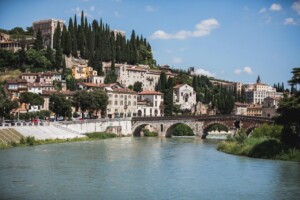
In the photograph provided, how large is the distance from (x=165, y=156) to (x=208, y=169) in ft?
23.5

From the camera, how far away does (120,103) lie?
72.0 m

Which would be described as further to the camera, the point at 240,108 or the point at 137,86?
the point at 240,108

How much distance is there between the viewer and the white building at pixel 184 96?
88250 millimetres

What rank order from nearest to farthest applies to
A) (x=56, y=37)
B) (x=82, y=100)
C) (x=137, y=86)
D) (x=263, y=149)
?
(x=263, y=149)
(x=82, y=100)
(x=56, y=37)
(x=137, y=86)

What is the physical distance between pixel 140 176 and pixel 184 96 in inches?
2470

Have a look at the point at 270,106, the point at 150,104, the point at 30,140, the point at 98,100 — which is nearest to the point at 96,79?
the point at 150,104

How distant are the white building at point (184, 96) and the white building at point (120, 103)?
14796 mm

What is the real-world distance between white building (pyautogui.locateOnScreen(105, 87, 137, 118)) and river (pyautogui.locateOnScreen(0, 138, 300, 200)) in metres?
32.3

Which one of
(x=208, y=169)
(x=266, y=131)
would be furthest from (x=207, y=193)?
(x=266, y=131)

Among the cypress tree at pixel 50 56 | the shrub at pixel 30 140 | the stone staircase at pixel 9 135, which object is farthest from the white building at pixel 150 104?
the stone staircase at pixel 9 135

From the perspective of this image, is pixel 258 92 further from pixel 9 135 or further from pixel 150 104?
pixel 9 135

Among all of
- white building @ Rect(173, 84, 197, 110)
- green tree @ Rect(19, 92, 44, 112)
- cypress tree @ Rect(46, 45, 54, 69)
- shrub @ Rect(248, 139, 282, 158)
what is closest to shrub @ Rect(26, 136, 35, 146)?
shrub @ Rect(248, 139, 282, 158)

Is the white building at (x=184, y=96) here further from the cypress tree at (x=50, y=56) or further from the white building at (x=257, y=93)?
the white building at (x=257, y=93)

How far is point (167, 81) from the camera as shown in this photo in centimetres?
8781
